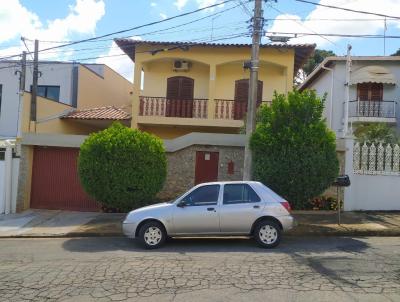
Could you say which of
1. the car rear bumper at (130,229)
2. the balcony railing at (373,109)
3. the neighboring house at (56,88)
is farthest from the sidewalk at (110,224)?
the balcony railing at (373,109)

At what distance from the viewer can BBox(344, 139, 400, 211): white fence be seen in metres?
14.3

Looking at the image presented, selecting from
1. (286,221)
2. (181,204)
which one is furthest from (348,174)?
(181,204)

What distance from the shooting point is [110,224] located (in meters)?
12.6

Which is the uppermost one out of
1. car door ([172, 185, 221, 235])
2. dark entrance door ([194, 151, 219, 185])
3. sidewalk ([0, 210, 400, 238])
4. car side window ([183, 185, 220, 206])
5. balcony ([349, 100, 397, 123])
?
balcony ([349, 100, 397, 123])

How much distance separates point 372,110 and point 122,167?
16131 mm

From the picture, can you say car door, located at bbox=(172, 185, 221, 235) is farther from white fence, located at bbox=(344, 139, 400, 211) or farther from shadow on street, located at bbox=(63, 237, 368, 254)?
white fence, located at bbox=(344, 139, 400, 211)

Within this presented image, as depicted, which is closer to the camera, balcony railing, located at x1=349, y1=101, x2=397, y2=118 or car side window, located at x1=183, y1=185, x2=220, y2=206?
car side window, located at x1=183, y1=185, x2=220, y2=206

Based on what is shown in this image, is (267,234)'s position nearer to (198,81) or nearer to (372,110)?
(198,81)

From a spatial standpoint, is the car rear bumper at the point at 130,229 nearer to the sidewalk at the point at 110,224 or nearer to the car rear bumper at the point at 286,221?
the sidewalk at the point at 110,224

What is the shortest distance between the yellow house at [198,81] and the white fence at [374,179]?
638 cm

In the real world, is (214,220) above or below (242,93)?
below

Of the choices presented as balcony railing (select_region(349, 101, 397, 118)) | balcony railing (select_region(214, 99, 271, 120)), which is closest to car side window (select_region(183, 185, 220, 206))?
balcony railing (select_region(214, 99, 271, 120))

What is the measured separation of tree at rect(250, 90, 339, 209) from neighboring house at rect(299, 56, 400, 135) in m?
11.3

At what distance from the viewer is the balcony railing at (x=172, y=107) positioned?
20.4 metres
